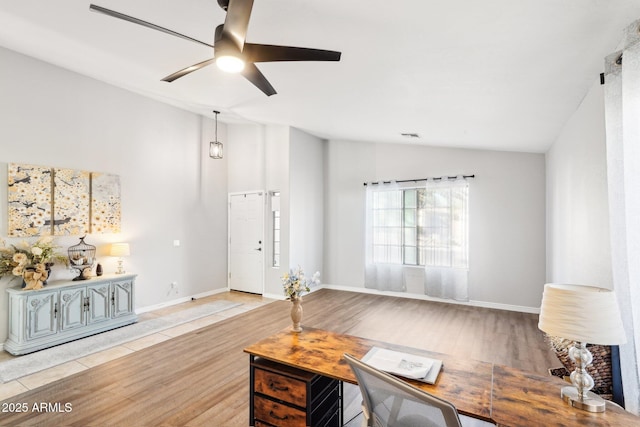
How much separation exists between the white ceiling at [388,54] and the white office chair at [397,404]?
191 centimetres

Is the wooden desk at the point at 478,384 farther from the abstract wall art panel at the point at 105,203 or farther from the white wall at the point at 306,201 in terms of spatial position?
the white wall at the point at 306,201

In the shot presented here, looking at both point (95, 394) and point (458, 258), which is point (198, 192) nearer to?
point (95, 394)

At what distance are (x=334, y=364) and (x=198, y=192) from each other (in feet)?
16.6

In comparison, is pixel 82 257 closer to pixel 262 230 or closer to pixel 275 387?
pixel 262 230

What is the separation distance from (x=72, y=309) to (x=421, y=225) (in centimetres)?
542

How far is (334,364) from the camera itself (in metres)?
1.84

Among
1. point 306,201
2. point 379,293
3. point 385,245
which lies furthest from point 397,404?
point 306,201

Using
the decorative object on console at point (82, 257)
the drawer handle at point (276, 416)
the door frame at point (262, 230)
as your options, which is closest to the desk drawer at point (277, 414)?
A: the drawer handle at point (276, 416)

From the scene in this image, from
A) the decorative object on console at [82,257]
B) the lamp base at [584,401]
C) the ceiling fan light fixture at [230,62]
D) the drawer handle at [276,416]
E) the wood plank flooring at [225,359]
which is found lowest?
the wood plank flooring at [225,359]

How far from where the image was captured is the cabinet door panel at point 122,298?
4.36 meters

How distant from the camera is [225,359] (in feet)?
11.2

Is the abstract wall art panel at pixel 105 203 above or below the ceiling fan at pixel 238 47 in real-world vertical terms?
below

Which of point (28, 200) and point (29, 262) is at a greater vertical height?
point (28, 200)

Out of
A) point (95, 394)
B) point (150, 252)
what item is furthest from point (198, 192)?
point (95, 394)
